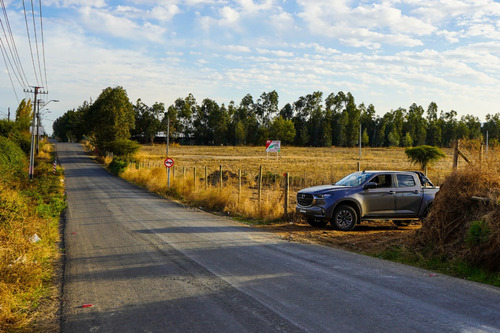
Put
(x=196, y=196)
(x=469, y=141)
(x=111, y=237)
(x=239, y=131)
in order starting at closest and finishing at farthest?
1. (x=469, y=141)
2. (x=111, y=237)
3. (x=196, y=196)
4. (x=239, y=131)

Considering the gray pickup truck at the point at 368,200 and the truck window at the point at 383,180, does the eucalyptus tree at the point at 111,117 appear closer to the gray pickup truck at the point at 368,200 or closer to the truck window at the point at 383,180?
the gray pickup truck at the point at 368,200

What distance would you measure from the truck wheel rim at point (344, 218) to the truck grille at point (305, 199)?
3.26 feet

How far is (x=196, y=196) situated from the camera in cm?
2153

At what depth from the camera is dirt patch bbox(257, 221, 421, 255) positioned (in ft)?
35.3

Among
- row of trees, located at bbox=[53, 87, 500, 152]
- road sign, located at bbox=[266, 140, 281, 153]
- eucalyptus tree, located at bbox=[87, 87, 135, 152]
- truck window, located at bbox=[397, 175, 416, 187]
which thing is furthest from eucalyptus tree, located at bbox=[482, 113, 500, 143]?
truck window, located at bbox=[397, 175, 416, 187]

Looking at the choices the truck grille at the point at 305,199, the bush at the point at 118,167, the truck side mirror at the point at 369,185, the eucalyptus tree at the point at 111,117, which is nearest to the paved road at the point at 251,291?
the truck grille at the point at 305,199

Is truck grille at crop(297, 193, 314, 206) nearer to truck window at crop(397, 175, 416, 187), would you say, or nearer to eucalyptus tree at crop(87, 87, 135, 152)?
truck window at crop(397, 175, 416, 187)

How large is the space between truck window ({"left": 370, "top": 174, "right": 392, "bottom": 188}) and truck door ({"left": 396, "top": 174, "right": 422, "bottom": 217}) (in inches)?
10.6

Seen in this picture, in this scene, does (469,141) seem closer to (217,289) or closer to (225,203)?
(217,289)

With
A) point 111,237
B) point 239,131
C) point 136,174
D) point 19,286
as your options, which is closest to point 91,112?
point 136,174

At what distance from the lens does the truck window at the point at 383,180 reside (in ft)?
45.3

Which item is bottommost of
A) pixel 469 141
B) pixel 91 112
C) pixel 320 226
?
pixel 320 226

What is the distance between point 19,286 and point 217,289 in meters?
3.11

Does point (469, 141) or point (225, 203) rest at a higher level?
point (469, 141)
